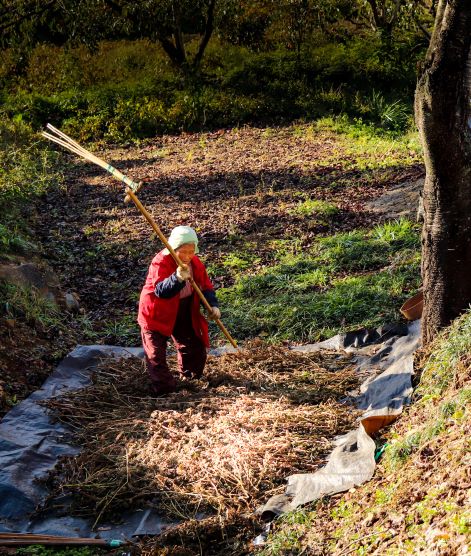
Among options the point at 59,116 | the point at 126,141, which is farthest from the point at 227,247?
the point at 59,116

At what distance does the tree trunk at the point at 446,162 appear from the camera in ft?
13.7

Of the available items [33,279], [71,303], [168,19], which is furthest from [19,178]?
[168,19]

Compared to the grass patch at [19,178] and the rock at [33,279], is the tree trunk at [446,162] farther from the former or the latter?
the grass patch at [19,178]

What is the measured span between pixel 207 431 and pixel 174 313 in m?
0.93

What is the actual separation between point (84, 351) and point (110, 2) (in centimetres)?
1071

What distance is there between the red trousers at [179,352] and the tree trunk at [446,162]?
161cm

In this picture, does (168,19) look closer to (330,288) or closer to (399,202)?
(399,202)

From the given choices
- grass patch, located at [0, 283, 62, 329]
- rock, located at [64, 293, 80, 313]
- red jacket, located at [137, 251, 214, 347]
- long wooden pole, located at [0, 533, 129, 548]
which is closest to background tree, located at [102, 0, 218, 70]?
rock, located at [64, 293, 80, 313]

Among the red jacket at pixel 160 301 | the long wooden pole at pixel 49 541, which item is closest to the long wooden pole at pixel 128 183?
the red jacket at pixel 160 301

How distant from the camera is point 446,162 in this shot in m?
4.39

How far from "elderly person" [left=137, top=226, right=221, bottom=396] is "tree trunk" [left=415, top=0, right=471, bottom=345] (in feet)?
4.88

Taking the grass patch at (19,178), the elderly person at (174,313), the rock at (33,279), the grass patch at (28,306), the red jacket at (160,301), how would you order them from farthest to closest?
the grass patch at (19,178), the rock at (33,279), the grass patch at (28,306), the red jacket at (160,301), the elderly person at (174,313)

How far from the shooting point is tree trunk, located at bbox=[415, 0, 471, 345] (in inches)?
165

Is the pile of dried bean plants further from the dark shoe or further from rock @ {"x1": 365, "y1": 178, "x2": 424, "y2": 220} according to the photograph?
rock @ {"x1": 365, "y1": 178, "x2": 424, "y2": 220}
